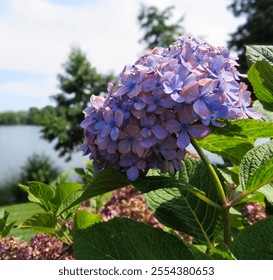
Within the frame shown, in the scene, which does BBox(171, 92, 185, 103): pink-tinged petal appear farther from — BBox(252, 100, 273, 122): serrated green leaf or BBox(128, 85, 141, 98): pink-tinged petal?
BBox(252, 100, 273, 122): serrated green leaf

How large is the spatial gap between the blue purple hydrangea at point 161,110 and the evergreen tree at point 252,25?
2442 cm

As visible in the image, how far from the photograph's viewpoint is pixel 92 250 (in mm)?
1014

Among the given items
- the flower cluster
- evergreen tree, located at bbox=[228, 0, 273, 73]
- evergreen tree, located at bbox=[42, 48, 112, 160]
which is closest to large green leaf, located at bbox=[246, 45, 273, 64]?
the flower cluster

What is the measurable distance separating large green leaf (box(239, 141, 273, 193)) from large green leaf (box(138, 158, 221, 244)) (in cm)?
10

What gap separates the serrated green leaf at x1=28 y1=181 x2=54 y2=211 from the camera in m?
1.55

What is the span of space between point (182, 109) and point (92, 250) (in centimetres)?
31

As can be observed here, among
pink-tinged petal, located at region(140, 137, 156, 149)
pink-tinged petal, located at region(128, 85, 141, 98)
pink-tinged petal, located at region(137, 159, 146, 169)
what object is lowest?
pink-tinged petal, located at region(137, 159, 146, 169)

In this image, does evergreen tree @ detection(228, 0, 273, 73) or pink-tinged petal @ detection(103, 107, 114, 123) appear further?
evergreen tree @ detection(228, 0, 273, 73)

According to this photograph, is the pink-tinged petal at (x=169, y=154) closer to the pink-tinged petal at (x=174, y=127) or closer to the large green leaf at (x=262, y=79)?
the pink-tinged petal at (x=174, y=127)

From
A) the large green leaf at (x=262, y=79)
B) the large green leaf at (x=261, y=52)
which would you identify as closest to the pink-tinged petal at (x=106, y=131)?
the large green leaf at (x=262, y=79)

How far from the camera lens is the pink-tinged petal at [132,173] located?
102 cm

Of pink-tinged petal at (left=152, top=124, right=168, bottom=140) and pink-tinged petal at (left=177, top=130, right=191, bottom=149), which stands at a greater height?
pink-tinged petal at (left=152, top=124, right=168, bottom=140)

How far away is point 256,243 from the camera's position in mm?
1002

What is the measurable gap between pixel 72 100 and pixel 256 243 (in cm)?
3199
